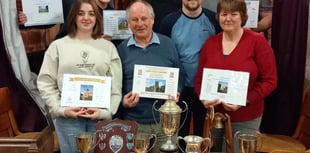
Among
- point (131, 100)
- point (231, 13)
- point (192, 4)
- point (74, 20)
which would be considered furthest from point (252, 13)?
point (74, 20)

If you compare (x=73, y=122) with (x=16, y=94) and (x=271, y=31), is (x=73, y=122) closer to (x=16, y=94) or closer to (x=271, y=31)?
(x=16, y=94)

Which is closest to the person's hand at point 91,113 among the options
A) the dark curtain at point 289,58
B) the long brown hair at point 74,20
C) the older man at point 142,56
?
the older man at point 142,56

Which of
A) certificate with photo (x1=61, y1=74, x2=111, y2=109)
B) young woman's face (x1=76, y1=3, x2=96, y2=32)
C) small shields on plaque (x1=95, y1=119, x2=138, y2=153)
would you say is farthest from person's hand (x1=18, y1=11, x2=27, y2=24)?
small shields on plaque (x1=95, y1=119, x2=138, y2=153)

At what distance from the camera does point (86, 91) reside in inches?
105

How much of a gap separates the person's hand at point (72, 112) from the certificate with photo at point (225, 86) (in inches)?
29.0

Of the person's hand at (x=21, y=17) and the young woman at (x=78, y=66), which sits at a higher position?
the person's hand at (x=21, y=17)

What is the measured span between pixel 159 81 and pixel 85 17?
57 cm

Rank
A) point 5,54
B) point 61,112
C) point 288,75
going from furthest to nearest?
1. point 288,75
2. point 5,54
3. point 61,112

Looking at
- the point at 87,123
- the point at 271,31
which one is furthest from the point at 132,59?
the point at 271,31

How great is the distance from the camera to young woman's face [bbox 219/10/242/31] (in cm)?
265

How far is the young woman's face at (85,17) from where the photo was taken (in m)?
2.65

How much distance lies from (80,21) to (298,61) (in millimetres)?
1750

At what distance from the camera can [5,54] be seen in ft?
10.7

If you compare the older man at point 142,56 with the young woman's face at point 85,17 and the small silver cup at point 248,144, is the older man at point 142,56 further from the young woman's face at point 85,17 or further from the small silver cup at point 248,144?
the small silver cup at point 248,144
